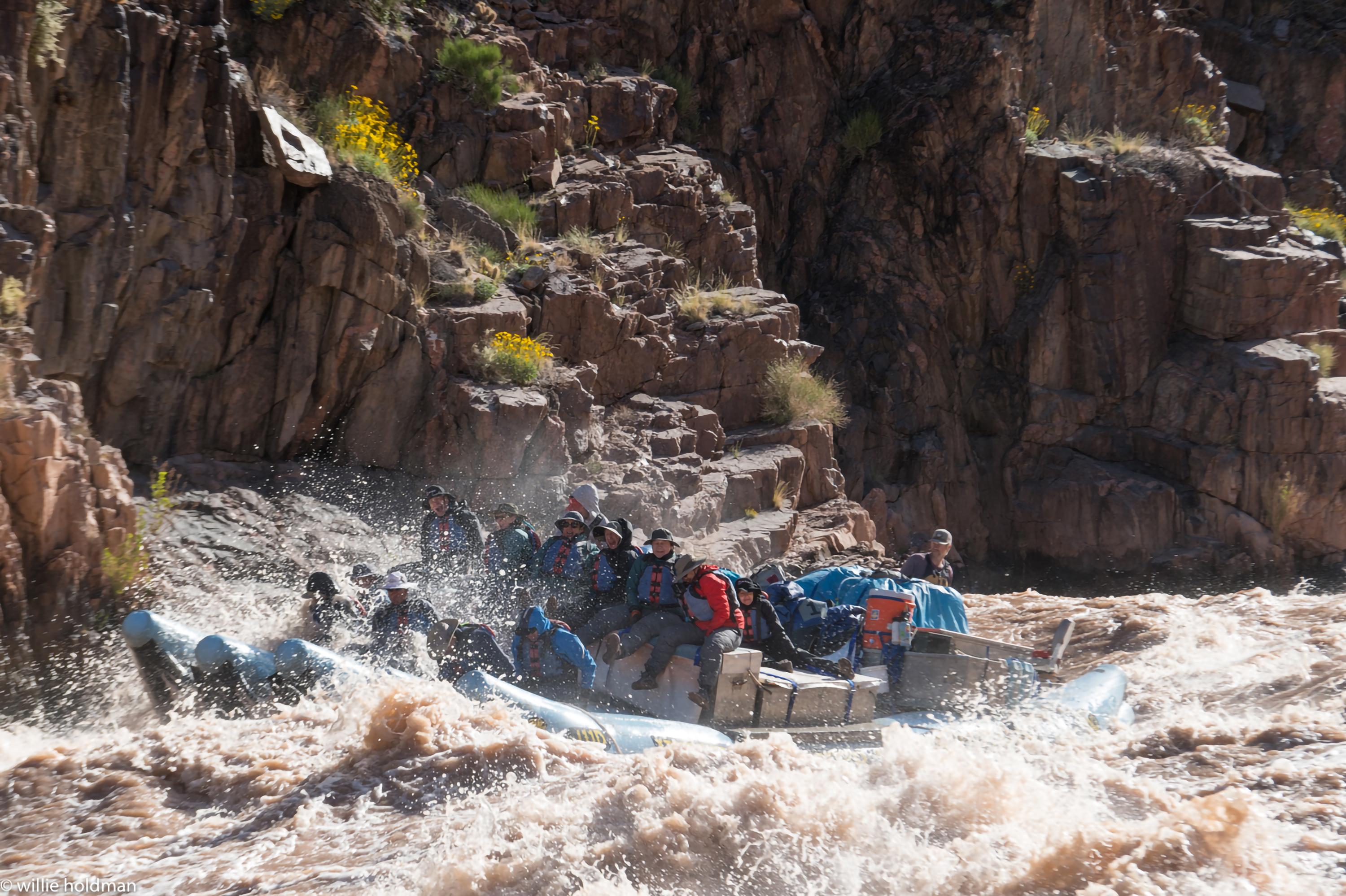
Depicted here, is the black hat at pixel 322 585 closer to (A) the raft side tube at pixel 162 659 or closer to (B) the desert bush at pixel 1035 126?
(A) the raft side tube at pixel 162 659

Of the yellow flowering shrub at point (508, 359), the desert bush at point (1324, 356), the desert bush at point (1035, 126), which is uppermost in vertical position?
the desert bush at point (1035, 126)

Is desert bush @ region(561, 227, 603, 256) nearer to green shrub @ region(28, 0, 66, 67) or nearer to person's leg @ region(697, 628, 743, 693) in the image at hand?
green shrub @ region(28, 0, 66, 67)

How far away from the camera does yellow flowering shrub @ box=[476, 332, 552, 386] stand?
12094 mm

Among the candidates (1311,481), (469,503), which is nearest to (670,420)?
(469,503)

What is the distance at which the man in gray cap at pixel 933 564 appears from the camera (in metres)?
9.58

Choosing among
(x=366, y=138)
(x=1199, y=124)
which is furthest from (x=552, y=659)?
(x=1199, y=124)

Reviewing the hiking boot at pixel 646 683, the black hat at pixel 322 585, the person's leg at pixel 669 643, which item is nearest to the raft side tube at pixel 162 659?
the black hat at pixel 322 585

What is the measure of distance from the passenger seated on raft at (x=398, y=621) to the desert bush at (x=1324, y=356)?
16.5 meters

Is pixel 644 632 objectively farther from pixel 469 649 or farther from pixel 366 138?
pixel 366 138

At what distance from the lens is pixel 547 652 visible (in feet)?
25.4

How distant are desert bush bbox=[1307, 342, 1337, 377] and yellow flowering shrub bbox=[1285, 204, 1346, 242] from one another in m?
3.80

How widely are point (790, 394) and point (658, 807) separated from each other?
10.3 meters

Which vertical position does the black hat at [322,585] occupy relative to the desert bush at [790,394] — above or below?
below

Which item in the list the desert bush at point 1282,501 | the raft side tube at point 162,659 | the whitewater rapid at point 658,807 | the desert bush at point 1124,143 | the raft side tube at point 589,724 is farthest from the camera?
the desert bush at point 1124,143
